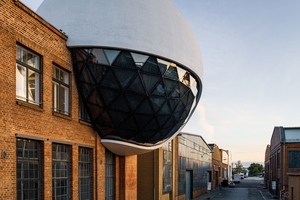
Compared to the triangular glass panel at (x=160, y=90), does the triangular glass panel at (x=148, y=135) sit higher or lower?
lower

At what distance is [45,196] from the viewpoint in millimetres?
12719

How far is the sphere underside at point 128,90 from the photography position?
52.6 ft

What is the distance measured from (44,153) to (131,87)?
222 inches

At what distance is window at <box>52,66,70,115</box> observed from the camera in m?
14.1

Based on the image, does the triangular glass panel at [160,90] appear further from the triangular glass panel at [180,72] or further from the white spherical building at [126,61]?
the triangular glass panel at [180,72]

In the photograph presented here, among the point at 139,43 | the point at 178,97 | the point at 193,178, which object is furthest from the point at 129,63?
the point at 193,178

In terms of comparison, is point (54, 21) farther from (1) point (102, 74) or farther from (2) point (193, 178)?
(2) point (193, 178)

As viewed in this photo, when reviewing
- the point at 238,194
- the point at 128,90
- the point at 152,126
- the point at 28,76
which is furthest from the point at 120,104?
the point at 238,194

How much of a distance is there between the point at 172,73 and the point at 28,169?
915 cm

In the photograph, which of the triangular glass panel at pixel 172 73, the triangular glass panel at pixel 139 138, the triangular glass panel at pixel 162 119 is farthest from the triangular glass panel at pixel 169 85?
the triangular glass panel at pixel 139 138

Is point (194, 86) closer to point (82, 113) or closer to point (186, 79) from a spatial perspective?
point (186, 79)

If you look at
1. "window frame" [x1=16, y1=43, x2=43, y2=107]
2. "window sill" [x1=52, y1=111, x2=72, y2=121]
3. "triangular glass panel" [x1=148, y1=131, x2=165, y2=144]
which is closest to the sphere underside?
"triangular glass panel" [x1=148, y1=131, x2=165, y2=144]

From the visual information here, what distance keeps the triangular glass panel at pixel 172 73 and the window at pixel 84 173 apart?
5729 mm

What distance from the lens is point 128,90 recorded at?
1658cm
